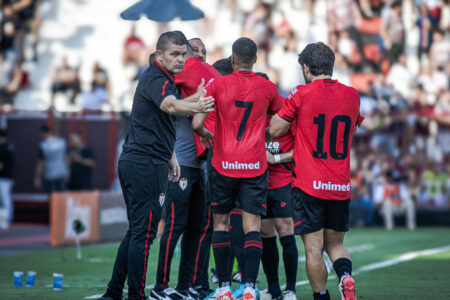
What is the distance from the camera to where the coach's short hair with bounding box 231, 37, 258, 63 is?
744cm

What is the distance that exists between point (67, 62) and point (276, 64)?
558 centimetres

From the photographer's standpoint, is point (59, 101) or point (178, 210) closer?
point (178, 210)

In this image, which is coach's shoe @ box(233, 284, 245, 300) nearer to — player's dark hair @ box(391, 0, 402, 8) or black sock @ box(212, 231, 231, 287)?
black sock @ box(212, 231, 231, 287)

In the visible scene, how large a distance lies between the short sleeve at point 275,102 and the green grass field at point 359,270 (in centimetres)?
190

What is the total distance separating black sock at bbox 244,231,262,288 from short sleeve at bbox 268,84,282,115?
1109mm

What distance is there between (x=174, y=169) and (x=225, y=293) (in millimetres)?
1192

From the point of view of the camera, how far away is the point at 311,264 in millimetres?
6953

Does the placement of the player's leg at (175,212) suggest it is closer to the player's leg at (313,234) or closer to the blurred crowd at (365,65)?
the player's leg at (313,234)

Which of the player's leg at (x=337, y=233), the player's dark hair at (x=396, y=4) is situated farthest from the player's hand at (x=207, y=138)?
the player's dark hair at (x=396, y=4)

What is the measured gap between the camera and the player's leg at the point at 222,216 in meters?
7.43

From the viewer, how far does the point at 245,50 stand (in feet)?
24.4

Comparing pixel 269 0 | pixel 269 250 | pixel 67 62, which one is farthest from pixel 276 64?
pixel 269 250

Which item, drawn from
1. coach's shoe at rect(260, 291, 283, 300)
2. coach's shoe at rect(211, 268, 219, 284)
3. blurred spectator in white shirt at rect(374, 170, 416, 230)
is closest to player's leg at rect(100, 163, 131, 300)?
coach's shoe at rect(260, 291, 283, 300)

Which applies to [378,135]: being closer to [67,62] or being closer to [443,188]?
[443,188]
